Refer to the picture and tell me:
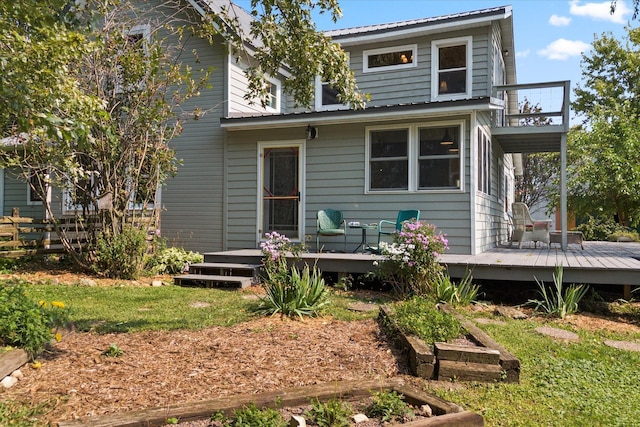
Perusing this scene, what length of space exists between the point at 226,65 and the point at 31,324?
7724 millimetres

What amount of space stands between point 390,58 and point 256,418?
9.72 m

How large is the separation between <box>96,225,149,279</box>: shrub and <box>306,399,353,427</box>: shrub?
600 centimetres

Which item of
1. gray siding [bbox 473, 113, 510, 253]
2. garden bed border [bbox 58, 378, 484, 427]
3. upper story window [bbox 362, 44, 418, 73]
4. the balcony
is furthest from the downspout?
garden bed border [bbox 58, 378, 484, 427]

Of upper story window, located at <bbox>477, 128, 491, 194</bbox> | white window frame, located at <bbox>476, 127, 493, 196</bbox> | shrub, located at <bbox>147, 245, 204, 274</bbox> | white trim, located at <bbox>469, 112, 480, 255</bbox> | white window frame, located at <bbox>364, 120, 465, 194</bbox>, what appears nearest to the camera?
white trim, located at <bbox>469, 112, 480, 255</bbox>

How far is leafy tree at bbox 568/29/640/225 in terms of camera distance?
11.8 meters

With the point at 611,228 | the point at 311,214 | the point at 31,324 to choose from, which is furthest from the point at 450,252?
the point at 611,228

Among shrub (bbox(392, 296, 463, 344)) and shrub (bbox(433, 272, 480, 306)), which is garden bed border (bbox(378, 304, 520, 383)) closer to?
shrub (bbox(392, 296, 463, 344))

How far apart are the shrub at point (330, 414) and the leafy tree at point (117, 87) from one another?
3020 mm

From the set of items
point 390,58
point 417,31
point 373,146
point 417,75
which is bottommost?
point 373,146

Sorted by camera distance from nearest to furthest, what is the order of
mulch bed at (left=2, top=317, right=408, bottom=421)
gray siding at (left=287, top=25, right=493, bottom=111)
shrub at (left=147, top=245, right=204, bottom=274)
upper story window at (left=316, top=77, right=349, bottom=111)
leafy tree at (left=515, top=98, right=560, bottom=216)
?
mulch bed at (left=2, top=317, right=408, bottom=421) < shrub at (left=147, top=245, right=204, bottom=274) < gray siding at (left=287, top=25, right=493, bottom=111) < upper story window at (left=316, top=77, right=349, bottom=111) < leafy tree at (left=515, top=98, right=560, bottom=216)

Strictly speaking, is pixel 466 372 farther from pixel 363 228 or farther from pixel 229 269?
pixel 363 228

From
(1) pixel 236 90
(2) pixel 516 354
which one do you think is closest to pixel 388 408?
(2) pixel 516 354

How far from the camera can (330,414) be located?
7.75 ft

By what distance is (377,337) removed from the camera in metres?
4.00
